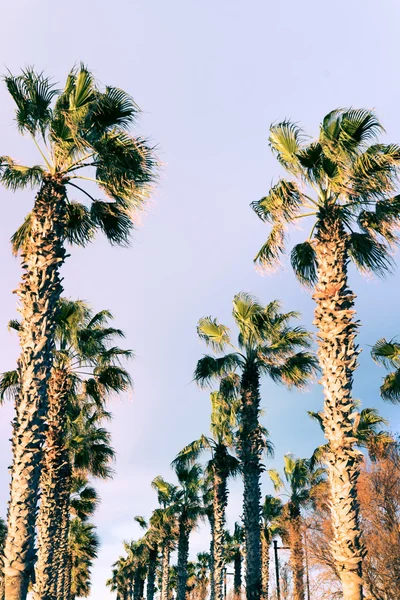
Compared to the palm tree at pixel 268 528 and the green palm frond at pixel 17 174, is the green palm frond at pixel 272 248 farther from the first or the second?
the palm tree at pixel 268 528

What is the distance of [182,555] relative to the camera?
2917cm

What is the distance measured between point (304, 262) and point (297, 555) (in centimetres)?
2425

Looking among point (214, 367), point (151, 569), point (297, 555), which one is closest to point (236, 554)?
point (151, 569)

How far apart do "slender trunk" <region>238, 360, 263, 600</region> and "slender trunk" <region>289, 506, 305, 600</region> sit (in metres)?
16.3

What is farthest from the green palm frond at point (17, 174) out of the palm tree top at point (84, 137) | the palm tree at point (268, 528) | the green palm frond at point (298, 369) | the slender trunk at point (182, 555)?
the palm tree at point (268, 528)

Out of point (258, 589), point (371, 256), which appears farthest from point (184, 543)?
point (371, 256)

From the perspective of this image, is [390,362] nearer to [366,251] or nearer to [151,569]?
[366,251]

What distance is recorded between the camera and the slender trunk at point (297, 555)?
3119 centimetres

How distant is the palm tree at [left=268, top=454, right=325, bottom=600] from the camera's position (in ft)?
103

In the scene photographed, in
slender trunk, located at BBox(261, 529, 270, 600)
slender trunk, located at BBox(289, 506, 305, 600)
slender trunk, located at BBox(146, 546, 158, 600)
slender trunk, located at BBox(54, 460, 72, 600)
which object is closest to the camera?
slender trunk, located at BBox(54, 460, 72, 600)

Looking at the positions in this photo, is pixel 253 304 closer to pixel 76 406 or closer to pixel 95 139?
pixel 76 406

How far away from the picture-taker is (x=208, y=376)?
19.7m

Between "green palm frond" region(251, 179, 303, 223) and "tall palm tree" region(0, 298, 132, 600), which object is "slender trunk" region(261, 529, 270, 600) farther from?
"green palm frond" region(251, 179, 303, 223)

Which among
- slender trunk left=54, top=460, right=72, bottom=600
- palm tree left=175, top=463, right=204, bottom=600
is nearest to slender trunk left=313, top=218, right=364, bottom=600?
slender trunk left=54, top=460, right=72, bottom=600
